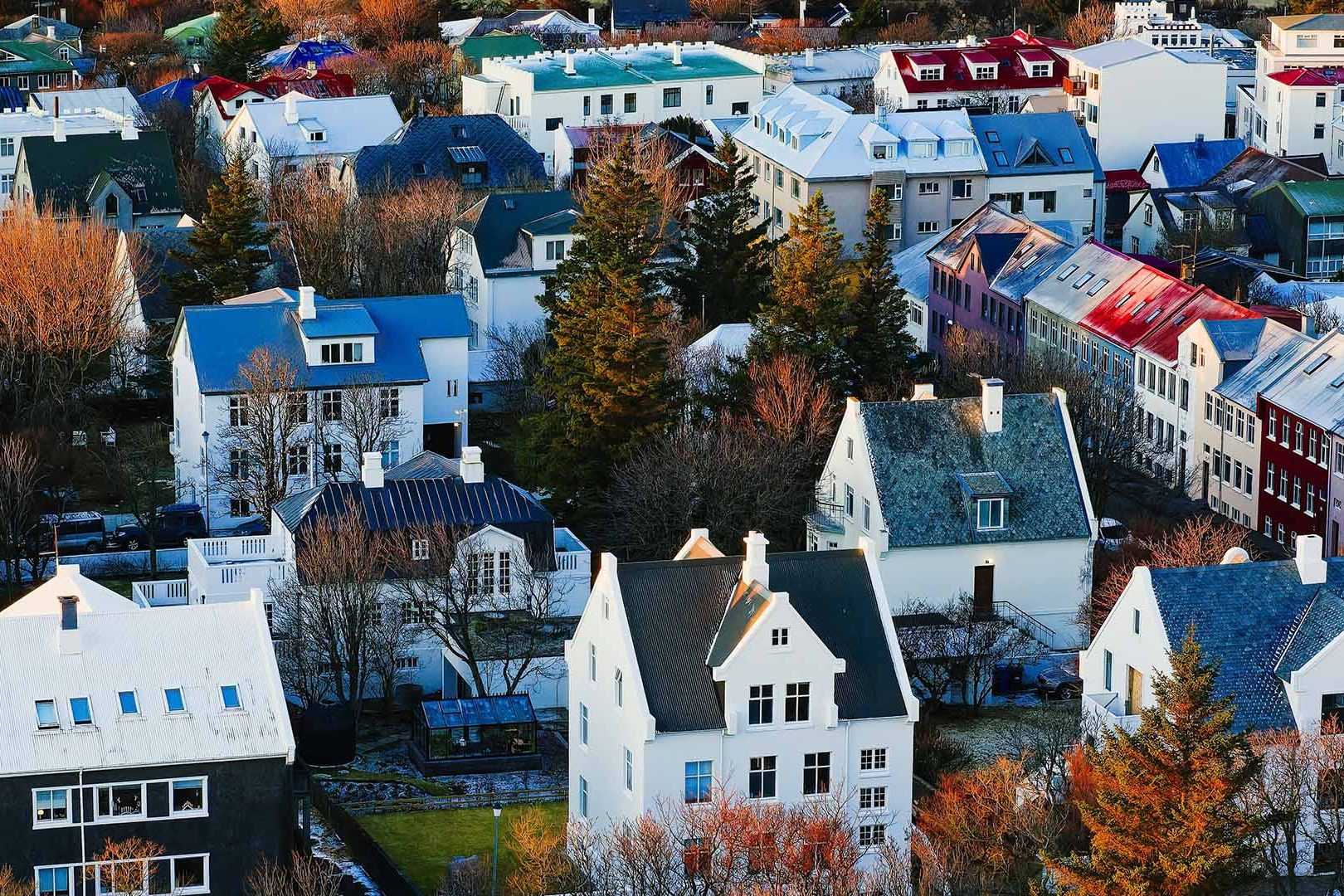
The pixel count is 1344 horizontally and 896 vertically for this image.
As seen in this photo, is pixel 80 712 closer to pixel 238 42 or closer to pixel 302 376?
pixel 302 376

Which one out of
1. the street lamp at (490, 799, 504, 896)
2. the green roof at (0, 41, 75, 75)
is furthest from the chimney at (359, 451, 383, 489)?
the green roof at (0, 41, 75, 75)

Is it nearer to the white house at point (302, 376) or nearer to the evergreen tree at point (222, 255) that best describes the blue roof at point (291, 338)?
the white house at point (302, 376)

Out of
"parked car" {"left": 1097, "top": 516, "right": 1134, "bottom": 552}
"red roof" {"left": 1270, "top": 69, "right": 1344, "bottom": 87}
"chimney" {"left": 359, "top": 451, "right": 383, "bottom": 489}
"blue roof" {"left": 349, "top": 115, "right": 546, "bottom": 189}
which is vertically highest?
"red roof" {"left": 1270, "top": 69, "right": 1344, "bottom": 87}

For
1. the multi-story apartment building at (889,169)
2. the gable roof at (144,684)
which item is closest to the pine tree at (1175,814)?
the gable roof at (144,684)

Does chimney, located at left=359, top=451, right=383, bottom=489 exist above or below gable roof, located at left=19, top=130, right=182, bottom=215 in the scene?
below

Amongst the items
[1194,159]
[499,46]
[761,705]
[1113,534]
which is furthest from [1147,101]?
[761,705]

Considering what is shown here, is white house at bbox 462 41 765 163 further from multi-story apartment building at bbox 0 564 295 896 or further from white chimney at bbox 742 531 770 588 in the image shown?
multi-story apartment building at bbox 0 564 295 896
